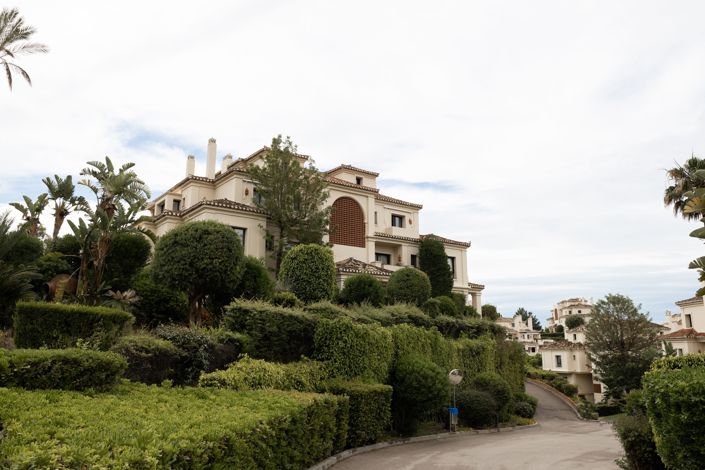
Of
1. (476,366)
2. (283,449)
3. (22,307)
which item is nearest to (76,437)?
(283,449)

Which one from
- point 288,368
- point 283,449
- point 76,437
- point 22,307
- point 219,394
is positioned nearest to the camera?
point 76,437

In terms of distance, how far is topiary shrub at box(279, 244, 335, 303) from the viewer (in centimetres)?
1973

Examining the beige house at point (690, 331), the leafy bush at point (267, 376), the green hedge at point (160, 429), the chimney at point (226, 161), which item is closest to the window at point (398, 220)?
the chimney at point (226, 161)

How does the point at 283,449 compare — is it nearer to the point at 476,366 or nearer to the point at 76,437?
the point at 76,437

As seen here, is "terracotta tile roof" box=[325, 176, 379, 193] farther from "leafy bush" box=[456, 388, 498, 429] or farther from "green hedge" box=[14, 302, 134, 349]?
"green hedge" box=[14, 302, 134, 349]

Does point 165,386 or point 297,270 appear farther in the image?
point 297,270

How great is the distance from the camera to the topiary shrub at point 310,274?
19.7m

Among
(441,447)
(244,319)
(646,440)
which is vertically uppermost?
(244,319)

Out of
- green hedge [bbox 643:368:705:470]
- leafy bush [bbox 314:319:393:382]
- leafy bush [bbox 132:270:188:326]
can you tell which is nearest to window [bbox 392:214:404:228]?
leafy bush [bbox 132:270:188:326]

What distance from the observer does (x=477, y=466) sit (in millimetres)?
12242

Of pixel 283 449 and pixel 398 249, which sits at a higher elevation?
pixel 398 249

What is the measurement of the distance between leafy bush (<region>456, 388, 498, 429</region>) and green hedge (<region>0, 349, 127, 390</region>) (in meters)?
16.0

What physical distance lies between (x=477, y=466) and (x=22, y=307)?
34.8 feet

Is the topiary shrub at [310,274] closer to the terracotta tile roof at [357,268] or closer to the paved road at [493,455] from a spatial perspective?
the paved road at [493,455]
